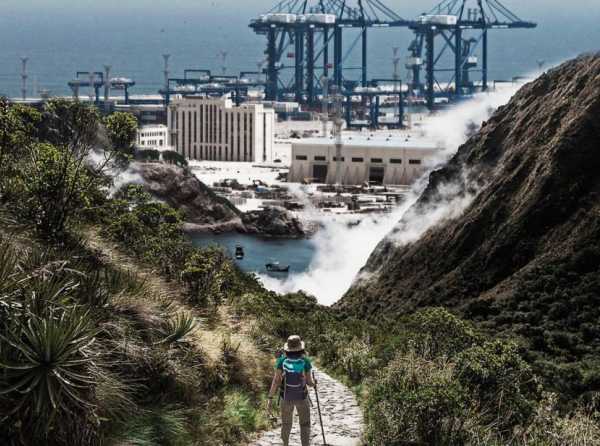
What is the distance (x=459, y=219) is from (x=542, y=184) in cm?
285

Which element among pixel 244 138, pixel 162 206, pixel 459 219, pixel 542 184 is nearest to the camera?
pixel 162 206

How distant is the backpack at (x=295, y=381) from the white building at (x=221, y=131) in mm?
67069

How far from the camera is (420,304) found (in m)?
16.6

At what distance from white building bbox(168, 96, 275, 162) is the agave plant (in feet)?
222

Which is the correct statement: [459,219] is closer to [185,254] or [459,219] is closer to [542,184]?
[542,184]

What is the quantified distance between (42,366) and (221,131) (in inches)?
2712

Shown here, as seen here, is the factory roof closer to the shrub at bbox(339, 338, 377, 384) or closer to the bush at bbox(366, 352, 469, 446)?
the shrub at bbox(339, 338, 377, 384)

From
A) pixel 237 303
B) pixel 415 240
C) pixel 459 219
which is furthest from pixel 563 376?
pixel 415 240

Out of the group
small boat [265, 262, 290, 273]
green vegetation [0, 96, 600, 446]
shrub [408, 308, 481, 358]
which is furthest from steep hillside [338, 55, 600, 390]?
small boat [265, 262, 290, 273]

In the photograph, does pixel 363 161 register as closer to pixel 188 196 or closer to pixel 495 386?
pixel 188 196

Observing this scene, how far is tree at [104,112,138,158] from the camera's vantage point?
9.07 meters

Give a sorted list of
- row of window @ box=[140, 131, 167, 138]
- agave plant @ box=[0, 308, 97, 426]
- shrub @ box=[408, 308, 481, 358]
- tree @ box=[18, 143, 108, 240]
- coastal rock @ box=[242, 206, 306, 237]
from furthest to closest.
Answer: row of window @ box=[140, 131, 167, 138] < coastal rock @ box=[242, 206, 306, 237] < shrub @ box=[408, 308, 481, 358] < tree @ box=[18, 143, 108, 240] < agave plant @ box=[0, 308, 97, 426]

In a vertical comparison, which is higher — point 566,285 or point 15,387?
point 15,387

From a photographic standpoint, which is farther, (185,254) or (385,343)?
(185,254)
